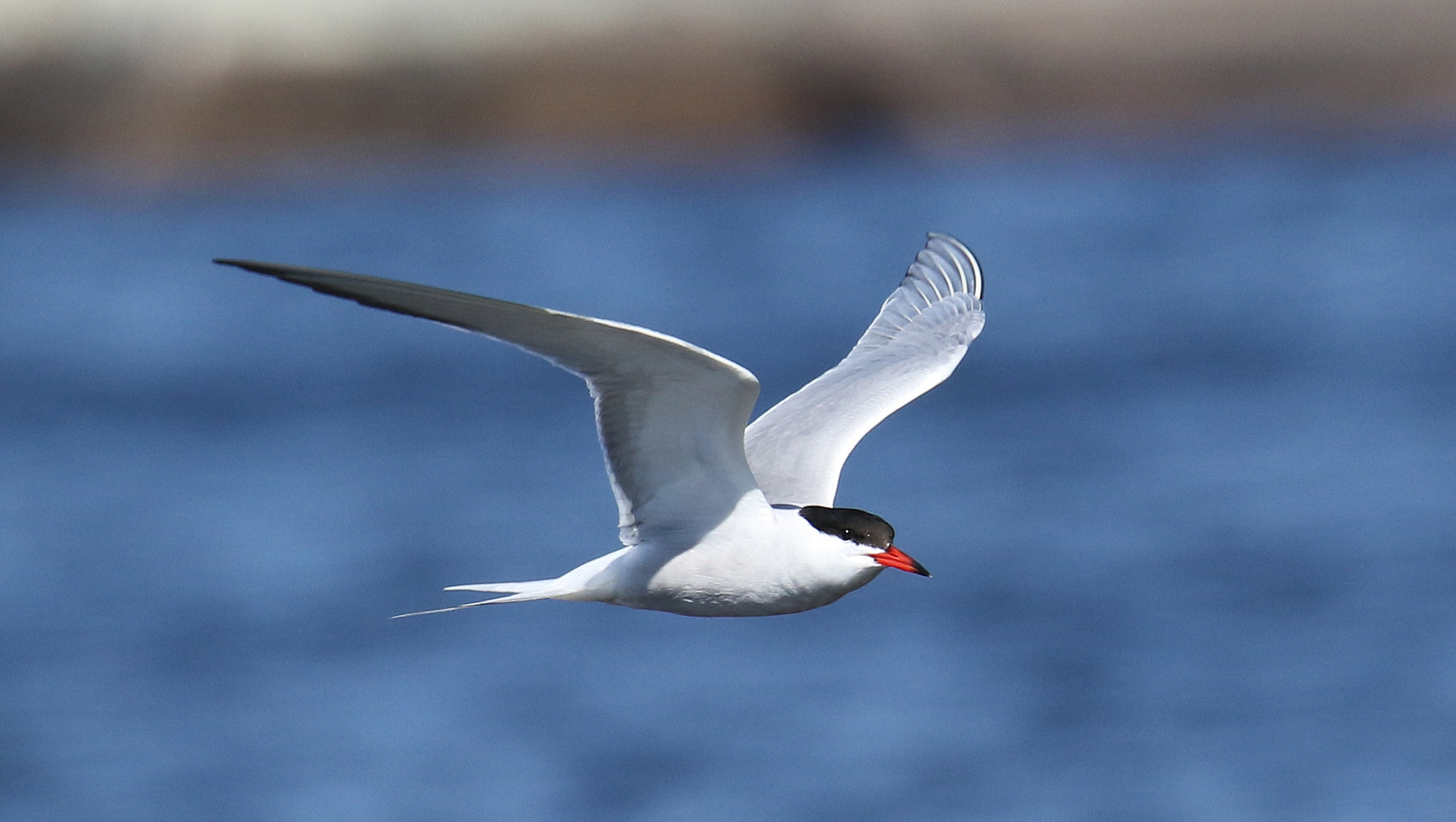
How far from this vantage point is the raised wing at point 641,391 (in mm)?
4816

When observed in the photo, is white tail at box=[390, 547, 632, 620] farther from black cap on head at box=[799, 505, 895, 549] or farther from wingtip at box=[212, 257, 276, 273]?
wingtip at box=[212, 257, 276, 273]

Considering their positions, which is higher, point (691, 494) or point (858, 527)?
point (858, 527)

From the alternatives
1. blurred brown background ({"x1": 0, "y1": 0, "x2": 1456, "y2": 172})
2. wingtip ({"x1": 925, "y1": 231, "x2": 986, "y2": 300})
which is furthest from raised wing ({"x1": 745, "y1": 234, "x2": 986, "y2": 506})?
blurred brown background ({"x1": 0, "y1": 0, "x2": 1456, "y2": 172})

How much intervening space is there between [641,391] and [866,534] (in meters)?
0.85

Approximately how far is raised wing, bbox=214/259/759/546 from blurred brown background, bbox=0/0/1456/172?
22422 millimetres

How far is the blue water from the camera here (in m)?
14.4

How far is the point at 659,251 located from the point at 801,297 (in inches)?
128

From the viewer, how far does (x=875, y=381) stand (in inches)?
289

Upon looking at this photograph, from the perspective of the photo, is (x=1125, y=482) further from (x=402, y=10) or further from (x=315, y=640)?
(x=402, y=10)

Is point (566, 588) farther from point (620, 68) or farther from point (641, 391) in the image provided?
point (620, 68)

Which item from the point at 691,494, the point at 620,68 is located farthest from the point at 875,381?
the point at 620,68

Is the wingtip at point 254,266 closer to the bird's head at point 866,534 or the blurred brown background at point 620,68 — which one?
the bird's head at point 866,534

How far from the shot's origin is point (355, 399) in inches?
892

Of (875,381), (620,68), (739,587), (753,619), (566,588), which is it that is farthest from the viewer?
(620,68)
